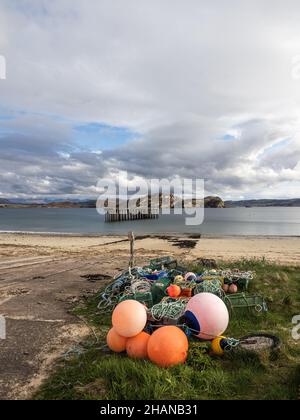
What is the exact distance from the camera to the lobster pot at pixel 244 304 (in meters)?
8.24

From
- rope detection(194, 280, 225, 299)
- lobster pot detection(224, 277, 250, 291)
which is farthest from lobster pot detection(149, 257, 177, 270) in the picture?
rope detection(194, 280, 225, 299)

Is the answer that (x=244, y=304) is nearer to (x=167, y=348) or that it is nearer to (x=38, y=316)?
(x=167, y=348)

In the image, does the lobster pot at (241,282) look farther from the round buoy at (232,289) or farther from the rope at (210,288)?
the rope at (210,288)

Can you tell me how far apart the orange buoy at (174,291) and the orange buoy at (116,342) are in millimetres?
2491

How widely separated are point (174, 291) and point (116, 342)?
265 centimetres

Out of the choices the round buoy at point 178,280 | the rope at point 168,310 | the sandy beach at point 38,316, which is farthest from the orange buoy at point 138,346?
the round buoy at point 178,280

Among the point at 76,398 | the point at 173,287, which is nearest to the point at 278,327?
the point at 173,287

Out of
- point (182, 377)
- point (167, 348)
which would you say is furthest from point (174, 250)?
point (182, 377)

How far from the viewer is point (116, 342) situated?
612 centimetres

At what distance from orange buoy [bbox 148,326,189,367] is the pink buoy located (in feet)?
2.81

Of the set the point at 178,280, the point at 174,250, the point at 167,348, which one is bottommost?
the point at 174,250

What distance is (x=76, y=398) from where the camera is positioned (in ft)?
15.1

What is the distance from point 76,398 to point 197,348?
2.36m
